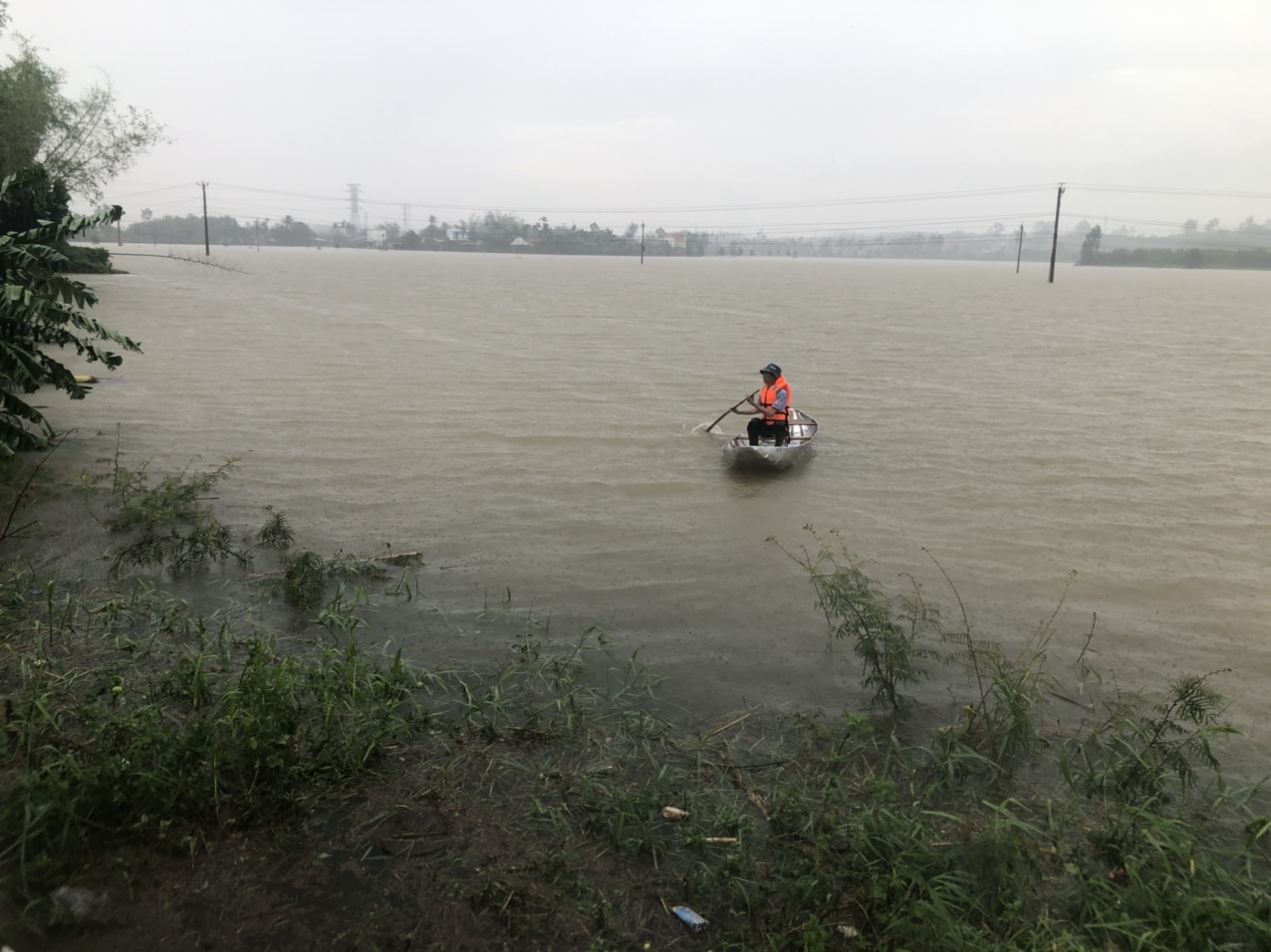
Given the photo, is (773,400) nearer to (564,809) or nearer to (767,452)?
(767,452)

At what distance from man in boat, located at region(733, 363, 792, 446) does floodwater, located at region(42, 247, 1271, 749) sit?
634 mm

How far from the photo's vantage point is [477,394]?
57.6 feet

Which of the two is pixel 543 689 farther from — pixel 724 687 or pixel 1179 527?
pixel 1179 527

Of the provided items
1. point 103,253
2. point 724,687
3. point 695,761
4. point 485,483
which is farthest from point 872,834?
point 103,253

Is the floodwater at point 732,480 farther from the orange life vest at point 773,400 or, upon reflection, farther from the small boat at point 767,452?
the orange life vest at point 773,400

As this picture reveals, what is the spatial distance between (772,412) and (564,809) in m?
9.43

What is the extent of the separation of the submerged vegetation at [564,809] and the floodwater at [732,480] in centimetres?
93

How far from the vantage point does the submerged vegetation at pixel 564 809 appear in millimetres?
3713

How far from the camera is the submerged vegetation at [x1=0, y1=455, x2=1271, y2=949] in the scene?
146 inches

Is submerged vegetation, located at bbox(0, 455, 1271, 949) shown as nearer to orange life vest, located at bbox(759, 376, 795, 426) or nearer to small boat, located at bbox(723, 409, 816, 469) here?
small boat, located at bbox(723, 409, 816, 469)

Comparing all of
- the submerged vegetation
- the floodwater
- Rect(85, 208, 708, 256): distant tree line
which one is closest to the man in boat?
the floodwater

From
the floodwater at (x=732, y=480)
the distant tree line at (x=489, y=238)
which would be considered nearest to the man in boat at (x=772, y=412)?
the floodwater at (x=732, y=480)

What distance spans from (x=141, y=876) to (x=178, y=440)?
10.3m

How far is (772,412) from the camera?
13.3 metres
